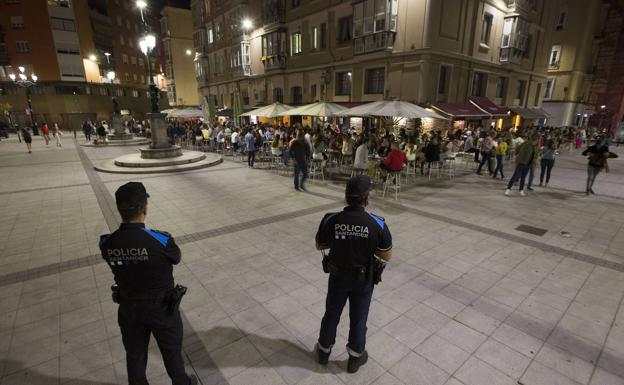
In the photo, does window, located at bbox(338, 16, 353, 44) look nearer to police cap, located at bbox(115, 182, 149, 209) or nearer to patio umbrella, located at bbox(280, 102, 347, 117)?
patio umbrella, located at bbox(280, 102, 347, 117)

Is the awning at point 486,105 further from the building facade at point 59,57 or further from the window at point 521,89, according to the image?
the building facade at point 59,57

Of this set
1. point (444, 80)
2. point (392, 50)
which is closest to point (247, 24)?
point (392, 50)

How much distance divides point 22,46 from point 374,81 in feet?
148

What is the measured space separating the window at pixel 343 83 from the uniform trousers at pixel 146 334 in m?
20.5

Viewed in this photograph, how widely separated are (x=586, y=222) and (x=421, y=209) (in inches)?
152

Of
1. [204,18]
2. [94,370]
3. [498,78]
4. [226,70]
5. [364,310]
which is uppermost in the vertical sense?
[204,18]

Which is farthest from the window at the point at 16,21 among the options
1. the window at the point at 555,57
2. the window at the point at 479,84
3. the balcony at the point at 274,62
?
the window at the point at 555,57

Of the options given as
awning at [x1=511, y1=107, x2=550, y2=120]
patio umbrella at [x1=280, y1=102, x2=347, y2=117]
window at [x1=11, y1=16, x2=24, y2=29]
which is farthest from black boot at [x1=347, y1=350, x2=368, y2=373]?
window at [x1=11, y1=16, x2=24, y2=29]

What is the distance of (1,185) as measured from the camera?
11.0m

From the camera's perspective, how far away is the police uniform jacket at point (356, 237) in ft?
8.87

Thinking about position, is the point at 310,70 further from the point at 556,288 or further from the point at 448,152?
the point at 556,288

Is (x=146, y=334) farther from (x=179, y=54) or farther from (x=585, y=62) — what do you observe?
(x=179, y=54)

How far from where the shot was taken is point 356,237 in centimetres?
271

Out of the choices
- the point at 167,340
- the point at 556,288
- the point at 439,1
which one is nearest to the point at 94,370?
the point at 167,340
